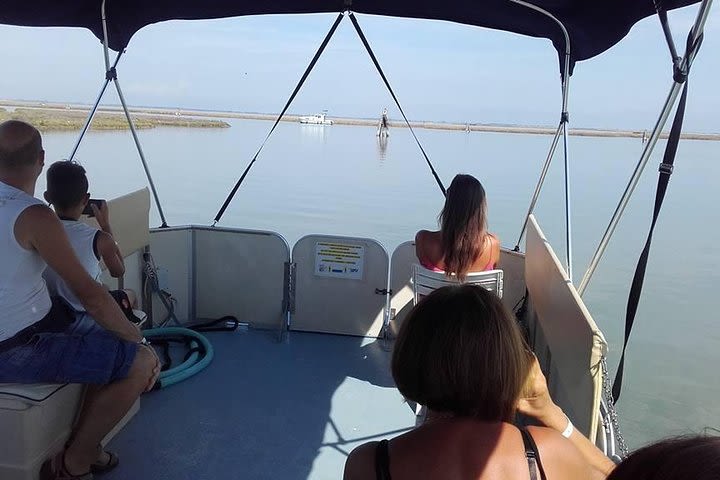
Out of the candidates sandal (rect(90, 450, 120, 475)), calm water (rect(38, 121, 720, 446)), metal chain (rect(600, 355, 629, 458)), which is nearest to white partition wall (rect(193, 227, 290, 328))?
sandal (rect(90, 450, 120, 475))

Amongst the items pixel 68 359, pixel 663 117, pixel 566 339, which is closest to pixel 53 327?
pixel 68 359

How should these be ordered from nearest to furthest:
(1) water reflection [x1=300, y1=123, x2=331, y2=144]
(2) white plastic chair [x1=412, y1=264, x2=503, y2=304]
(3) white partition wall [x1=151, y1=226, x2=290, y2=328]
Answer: (2) white plastic chair [x1=412, y1=264, x2=503, y2=304] < (3) white partition wall [x1=151, y1=226, x2=290, y2=328] < (1) water reflection [x1=300, y1=123, x2=331, y2=144]

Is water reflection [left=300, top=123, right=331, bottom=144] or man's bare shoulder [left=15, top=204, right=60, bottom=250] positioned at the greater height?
Result: man's bare shoulder [left=15, top=204, right=60, bottom=250]

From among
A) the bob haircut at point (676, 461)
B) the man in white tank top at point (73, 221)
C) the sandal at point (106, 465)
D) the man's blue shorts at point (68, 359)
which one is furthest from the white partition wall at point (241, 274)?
the bob haircut at point (676, 461)

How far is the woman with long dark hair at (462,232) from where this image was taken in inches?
120

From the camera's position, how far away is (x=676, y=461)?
1.85 ft

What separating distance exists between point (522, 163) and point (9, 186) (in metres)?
22.5

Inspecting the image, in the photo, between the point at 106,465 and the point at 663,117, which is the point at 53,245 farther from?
the point at 663,117

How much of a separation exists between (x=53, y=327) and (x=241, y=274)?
192 centimetres

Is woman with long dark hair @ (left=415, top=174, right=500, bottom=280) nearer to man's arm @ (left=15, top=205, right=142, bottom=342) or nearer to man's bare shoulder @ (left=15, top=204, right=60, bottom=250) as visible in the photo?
man's arm @ (left=15, top=205, right=142, bottom=342)

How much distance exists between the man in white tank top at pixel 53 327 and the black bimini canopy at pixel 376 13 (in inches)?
69.6

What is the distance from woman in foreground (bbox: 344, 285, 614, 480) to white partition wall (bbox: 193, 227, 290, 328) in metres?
3.06

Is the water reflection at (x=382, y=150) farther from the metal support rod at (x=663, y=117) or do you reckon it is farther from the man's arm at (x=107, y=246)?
the metal support rod at (x=663, y=117)

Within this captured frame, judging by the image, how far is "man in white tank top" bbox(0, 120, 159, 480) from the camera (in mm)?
2016
